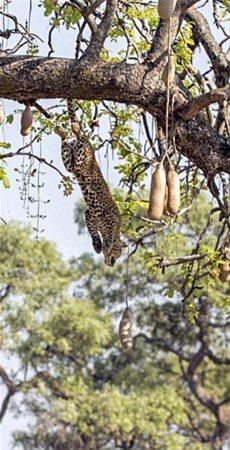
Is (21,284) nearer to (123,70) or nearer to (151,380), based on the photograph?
(151,380)

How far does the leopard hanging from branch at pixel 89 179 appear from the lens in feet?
13.6

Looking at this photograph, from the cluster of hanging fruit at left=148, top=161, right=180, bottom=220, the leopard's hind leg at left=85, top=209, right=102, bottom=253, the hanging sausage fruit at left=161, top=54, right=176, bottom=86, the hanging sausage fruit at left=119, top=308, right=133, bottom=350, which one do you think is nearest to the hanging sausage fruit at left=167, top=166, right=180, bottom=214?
the cluster of hanging fruit at left=148, top=161, right=180, bottom=220

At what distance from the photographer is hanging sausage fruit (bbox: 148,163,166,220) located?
3094 mm

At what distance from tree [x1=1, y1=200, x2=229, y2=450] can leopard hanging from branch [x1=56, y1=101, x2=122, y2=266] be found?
863 cm

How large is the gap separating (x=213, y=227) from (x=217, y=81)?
30.4ft

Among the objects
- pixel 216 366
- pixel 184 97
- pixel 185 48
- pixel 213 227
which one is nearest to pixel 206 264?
pixel 185 48

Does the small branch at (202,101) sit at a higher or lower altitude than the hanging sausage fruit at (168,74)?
lower

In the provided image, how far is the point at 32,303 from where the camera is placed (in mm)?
14008

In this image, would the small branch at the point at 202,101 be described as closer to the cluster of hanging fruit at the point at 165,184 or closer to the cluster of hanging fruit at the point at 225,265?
the cluster of hanging fruit at the point at 165,184

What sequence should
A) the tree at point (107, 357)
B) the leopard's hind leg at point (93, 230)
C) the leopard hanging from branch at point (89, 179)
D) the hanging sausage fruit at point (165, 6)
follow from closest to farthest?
the hanging sausage fruit at point (165, 6)
the leopard hanging from branch at point (89, 179)
the leopard's hind leg at point (93, 230)
the tree at point (107, 357)

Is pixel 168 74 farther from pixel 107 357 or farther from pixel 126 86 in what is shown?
pixel 107 357

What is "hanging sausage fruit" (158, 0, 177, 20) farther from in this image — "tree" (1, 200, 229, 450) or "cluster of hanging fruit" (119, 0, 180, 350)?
"tree" (1, 200, 229, 450)

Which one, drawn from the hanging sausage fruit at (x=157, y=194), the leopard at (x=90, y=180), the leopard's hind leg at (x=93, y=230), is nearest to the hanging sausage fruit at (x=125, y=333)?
the leopard's hind leg at (x=93, y=230)

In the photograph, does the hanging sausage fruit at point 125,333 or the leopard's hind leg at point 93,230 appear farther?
the hanging sausage fruit at point 125,333
